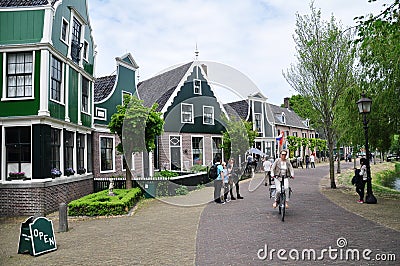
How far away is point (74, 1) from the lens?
644 inches

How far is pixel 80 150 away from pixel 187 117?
10414 mm

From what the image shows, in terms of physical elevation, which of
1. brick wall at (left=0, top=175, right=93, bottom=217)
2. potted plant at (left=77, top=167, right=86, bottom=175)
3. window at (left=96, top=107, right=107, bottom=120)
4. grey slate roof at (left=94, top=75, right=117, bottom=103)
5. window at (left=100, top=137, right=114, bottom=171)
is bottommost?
brick wall at (left=0, top=175, right=93, bottom=217)

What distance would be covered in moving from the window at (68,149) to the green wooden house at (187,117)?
7.97 metres

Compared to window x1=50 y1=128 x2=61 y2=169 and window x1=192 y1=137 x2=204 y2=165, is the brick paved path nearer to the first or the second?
window x1=50 y1=128 x2=61 y2=169

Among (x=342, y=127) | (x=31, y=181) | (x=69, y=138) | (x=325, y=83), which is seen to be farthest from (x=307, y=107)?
(x=31, y=181)

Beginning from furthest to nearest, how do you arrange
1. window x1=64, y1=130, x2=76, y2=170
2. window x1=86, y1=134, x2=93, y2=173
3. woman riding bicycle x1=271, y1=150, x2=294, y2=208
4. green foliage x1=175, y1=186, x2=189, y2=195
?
window x1=86, y1=134, x2=93, y2=173, green foliage x1=175, y1=186, x2=189, y2=195, window x1=64, y1=130, x2=76, y2=170, woman riding bicycle x1=271, y1=150, x2=294, y2=208

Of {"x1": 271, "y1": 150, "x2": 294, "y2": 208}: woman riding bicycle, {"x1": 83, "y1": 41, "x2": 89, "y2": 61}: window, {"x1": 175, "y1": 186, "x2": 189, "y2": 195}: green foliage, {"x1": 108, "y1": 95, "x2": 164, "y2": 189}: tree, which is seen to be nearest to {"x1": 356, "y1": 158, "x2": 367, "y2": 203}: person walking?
{"x1": 271, "y1": 150, "x2": 294, "y2": 208}: woman riding bicycle

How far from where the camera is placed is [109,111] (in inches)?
794

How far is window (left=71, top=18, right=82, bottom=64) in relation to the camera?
16.1 meters

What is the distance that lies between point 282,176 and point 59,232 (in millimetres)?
6667

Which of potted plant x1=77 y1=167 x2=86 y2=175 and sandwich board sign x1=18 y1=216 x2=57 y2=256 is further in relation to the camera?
potted plant x1=77 y1=167 x2=86 y2=175

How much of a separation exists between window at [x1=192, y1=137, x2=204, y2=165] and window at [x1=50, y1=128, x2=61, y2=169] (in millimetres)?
12925

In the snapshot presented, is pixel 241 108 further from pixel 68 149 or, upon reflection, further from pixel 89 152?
pixel 68 149

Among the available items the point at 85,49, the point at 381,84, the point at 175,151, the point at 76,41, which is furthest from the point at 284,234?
the point at 175,151
